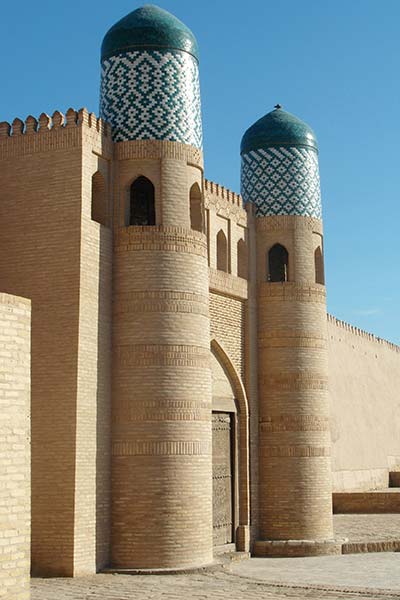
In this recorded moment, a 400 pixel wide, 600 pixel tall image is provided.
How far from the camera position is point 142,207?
14.3 m

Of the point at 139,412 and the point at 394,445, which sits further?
the point at 394,445

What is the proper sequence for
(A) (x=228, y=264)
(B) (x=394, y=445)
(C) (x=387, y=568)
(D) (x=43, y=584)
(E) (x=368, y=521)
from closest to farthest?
(D) (x=43, y=584)
(C) (x=387, y=568)
(A) (x=228, y=264)
(E) (x=368, y=521)
(B) (x=394, y=445)

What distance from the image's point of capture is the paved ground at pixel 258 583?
33.0ft

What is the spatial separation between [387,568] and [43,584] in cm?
510

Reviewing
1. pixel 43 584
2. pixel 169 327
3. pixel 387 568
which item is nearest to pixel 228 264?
pixel 169 327

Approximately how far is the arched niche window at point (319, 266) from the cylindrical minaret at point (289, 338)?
0.06 ft

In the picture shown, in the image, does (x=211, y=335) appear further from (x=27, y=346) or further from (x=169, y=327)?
(x=27, y=346)

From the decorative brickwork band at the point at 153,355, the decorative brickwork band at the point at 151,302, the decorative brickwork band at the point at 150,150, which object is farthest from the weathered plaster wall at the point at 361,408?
the decorative brickwork band at the point at 150,150

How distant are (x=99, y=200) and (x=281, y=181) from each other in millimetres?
4760

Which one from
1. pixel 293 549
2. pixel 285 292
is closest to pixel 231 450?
pixel 293 549

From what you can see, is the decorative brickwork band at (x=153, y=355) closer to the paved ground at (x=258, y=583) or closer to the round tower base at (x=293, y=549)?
the paved ground at (x=258, y=583)

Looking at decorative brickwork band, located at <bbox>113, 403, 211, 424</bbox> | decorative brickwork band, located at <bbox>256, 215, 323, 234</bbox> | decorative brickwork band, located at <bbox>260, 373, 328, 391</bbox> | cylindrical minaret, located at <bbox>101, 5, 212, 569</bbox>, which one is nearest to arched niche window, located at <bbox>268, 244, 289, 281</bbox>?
decorative brickwork band, located at <bbox>256, 215, 323, 234</bbox>

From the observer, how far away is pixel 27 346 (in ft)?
27.3

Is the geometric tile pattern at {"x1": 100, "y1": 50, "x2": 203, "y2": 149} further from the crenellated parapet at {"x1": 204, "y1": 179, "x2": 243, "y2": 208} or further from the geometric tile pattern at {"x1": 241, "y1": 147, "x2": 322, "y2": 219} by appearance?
the geometric tile pattern at {"x1": 241, "y1": 147, "x2": 322, "y2": 219}
